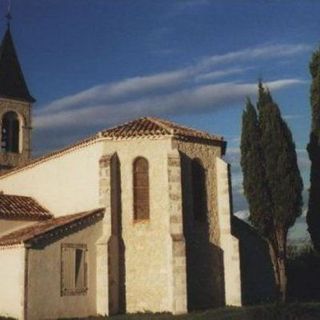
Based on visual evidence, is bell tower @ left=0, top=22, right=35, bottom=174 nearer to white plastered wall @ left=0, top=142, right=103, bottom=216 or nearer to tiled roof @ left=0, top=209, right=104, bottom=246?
white plastered wall @ left=0, top=142, right=103, bottom=216

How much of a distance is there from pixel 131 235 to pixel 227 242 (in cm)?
435

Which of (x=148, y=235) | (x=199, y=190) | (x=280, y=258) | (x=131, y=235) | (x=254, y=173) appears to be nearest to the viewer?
(x=148, y=235)

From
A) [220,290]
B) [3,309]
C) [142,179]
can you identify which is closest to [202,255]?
[220,290]

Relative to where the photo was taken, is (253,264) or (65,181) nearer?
(65,181)

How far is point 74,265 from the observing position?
2344cm

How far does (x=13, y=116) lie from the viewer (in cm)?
4191

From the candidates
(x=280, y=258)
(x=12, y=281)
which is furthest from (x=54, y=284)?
(x=280, y=258)

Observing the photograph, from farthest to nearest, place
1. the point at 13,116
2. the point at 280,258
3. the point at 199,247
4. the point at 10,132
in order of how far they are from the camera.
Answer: the point at 13,116
the point at 10,132
the point at 280,258
the point at 199,247

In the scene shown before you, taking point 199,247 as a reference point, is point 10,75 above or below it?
above

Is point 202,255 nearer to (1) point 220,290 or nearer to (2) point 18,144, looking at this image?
(1) point 220,290

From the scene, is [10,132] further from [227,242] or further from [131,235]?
[227,242]

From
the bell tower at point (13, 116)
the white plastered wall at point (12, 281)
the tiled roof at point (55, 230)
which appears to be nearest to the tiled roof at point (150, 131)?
the tiled roof at point (55, 230)

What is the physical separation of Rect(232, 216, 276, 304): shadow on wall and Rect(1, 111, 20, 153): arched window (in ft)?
64.9

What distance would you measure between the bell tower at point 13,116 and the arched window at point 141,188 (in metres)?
17.4
